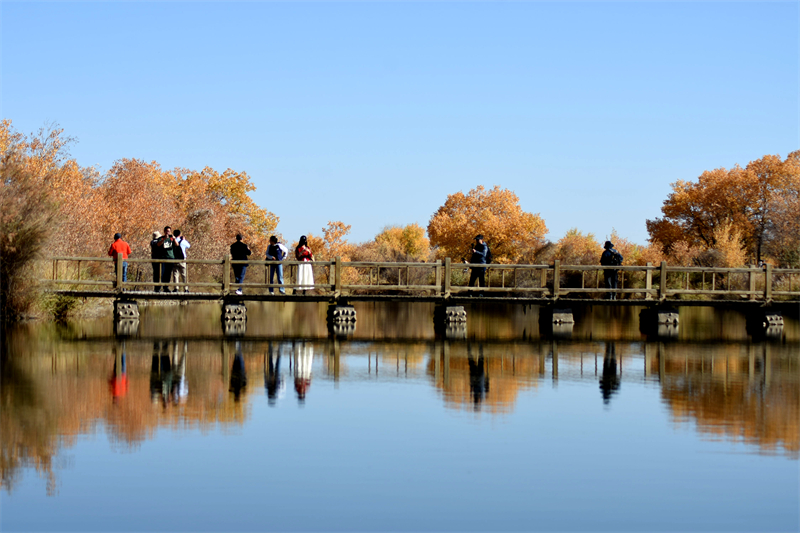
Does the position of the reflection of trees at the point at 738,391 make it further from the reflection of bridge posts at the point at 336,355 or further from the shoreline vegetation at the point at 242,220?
the shoreline vegetation at the point at 242,220

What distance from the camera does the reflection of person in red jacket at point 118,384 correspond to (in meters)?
11.6

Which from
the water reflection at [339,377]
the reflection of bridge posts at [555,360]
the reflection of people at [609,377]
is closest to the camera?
the water reflection at [339,377]

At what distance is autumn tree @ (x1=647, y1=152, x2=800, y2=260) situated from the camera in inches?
2589

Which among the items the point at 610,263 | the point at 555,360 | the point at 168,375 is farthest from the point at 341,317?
the point at 168,375

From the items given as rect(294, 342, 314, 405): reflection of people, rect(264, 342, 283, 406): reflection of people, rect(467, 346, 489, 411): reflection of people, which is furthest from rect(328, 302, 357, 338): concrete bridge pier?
rect(467, 346, 489, 411): reflection of people

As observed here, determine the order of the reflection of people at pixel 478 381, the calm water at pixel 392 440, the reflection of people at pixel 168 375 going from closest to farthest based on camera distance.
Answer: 1. the calm water at pixel 392 440
2. the reflection of people at pixel 168 375
3. the reflection of people at pixel 478 381

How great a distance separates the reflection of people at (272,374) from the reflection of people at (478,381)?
2610 millimetres

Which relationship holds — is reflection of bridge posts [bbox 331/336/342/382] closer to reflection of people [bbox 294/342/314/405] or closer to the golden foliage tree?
reflection of people [bbox 294/342/314/405]

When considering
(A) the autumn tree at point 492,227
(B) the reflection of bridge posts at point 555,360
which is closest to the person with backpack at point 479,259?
(B) the reflection of bridge posts at point 555,360

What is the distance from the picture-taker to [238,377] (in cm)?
1366

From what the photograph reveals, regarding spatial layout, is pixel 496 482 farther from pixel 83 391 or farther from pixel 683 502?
pixel 83 391

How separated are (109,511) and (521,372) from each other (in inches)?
364

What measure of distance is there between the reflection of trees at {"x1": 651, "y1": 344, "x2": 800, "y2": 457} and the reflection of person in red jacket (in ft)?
22.2

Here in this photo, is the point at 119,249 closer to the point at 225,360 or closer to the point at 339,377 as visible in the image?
the point at 225,360
